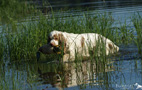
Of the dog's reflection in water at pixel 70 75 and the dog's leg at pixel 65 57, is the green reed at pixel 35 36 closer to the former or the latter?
the dog's leg at pixel 65 57

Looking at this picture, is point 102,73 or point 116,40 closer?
point 102,73

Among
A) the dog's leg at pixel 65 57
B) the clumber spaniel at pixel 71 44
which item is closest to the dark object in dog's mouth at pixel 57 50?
the clumber spaniel at pixel 71 44

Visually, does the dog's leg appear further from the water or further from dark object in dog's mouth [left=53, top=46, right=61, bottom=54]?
dark object in dog's mouth [left=53, top=46, right=61, bottom=54]

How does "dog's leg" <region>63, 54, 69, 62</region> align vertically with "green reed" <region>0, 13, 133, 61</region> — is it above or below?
below

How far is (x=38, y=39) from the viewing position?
33.1 feet

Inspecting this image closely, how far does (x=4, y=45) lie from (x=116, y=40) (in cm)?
407

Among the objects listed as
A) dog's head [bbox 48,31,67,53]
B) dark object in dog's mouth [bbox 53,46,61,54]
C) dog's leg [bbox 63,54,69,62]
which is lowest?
dog's leg [bbox 63,54,69,62]

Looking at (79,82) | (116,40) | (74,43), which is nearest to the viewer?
(79,82)

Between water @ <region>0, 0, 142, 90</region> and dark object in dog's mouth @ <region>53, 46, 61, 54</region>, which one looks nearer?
water @ <region>0, 0, 142, 90</region>

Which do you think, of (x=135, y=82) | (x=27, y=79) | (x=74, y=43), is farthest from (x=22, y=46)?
(x=135, y=82)

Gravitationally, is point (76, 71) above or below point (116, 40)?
below

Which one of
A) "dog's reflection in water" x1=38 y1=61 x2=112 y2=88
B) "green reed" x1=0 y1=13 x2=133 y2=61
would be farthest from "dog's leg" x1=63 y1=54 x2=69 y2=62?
"green reed" x1=0 y1=13 x2=133 y2=61

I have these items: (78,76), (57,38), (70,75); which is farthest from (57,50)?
(78,76)

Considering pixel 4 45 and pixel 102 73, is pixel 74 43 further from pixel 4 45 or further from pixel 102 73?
pixel 4 45
